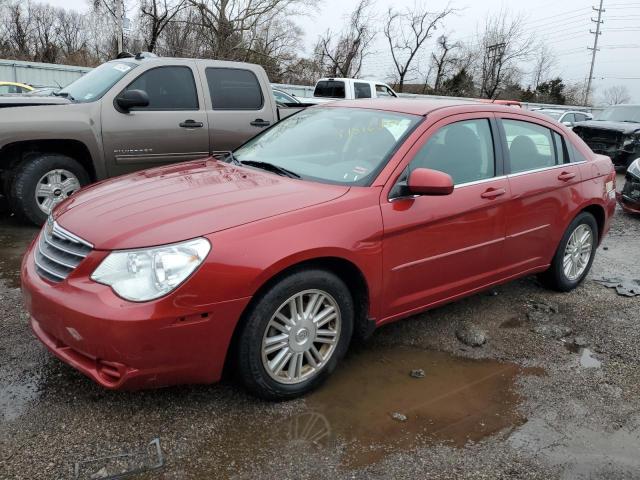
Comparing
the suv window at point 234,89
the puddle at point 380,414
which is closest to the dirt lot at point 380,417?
the puddle at point 380,414

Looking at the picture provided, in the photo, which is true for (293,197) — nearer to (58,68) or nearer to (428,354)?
(428,354)

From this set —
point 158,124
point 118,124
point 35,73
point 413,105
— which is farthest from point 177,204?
point 35,73

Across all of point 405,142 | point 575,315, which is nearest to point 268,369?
point 405,142

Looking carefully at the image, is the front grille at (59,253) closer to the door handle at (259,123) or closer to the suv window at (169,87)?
the suv window at (169,87)

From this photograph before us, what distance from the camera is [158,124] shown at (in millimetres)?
6234

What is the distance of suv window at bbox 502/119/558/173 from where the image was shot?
162 inches

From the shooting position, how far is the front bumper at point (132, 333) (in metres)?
2.48

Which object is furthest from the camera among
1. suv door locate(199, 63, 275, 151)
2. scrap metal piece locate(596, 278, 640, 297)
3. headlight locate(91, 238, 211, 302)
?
suv door locate(199, 63, 275, 151)

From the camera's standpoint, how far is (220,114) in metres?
6.68

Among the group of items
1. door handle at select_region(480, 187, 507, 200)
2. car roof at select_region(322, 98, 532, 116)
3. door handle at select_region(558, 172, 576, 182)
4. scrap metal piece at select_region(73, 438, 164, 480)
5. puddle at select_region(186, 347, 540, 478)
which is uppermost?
car roof at select_region(322, 98, 532, 116)

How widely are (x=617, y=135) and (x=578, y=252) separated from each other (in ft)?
31.7

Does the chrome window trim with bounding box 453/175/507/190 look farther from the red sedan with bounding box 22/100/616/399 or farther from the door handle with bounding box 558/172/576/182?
the door handle with bounding box 558/172/576/182

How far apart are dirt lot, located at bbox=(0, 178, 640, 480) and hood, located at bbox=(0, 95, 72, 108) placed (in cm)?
258

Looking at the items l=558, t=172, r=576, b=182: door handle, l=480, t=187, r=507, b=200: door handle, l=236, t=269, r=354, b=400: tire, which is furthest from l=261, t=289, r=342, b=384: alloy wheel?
l=558, t=172, r=576, b=182: door handle
